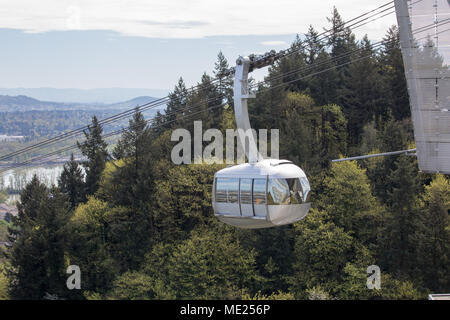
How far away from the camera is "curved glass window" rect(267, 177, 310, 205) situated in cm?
2211

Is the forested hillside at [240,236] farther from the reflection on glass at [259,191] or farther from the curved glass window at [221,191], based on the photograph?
the reflection on glass at [259,191]

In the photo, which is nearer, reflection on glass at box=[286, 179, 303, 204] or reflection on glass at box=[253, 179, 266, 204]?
reflection on glass at box=[253, 179, 266, 204]

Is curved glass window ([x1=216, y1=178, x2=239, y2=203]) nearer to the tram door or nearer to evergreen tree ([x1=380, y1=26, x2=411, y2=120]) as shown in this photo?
the tram door

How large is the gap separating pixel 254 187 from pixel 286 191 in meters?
1.15

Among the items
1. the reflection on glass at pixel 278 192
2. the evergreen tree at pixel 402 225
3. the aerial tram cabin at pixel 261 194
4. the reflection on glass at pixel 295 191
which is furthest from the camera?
the evergreen tree at pixel 402 225

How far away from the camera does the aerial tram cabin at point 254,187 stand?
72.9 ft

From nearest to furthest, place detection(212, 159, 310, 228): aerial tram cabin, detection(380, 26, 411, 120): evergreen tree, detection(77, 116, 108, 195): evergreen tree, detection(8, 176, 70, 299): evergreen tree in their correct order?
detection(212, 159, 310, 228): aerial tram cabin
detection(8, 176, 70, 299): evergreen tree
detection(380, 26, 411, 120): evergreen tree
detection(77, 116, 108, 195): evergreen tree

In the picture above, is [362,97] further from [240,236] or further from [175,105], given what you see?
[175,105]

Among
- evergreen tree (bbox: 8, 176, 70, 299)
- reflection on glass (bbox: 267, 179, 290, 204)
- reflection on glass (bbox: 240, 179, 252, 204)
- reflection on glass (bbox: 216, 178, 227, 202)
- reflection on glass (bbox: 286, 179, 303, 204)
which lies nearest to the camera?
reflection on glass (bbox: 267, 179, 290, 204)

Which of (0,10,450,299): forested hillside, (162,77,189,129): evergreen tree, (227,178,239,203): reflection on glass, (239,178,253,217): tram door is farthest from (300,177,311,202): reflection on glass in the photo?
(162,77,189,129): evergreen tree

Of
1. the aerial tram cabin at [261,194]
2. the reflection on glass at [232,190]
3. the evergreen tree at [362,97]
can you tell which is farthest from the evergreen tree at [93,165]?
the reflection on glass at [232,190]

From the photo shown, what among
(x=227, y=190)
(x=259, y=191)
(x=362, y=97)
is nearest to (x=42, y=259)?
(x=227, y=190)
